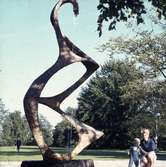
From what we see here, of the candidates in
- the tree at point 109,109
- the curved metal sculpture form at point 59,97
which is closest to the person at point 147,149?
the curved metal sculpture form at point 59,97

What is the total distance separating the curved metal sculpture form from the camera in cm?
1125

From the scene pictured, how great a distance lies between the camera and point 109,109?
80438 millimetres

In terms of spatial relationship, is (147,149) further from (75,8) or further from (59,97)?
(75,8)

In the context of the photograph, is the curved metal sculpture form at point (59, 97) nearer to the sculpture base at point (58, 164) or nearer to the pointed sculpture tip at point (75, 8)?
the pointed sculpture tip at point (75, 8)

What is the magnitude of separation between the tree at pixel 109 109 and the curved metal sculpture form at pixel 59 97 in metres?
64.8

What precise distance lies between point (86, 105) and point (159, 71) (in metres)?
38.0

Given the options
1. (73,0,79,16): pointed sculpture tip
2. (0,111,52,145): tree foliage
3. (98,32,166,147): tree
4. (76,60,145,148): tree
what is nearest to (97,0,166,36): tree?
(73,0,79,16): pointed sculpture tip

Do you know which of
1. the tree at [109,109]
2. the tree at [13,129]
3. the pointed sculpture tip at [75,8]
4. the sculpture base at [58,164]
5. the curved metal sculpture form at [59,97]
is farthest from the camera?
the tree at [13,129]

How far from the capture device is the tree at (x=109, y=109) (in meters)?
79.9

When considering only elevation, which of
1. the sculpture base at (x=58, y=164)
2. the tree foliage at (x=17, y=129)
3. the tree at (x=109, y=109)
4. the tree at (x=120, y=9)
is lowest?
the tree foliage at (x=17, y=129)

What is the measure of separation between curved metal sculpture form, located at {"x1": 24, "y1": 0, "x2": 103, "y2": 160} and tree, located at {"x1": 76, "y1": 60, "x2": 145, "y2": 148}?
212ft

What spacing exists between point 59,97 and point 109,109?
68680 millimetres

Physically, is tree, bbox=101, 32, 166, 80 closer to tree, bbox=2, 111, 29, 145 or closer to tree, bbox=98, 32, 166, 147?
tree, bbox=98, 32, 166, 147

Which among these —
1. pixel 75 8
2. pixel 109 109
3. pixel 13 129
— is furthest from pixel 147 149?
pixel 13 129
